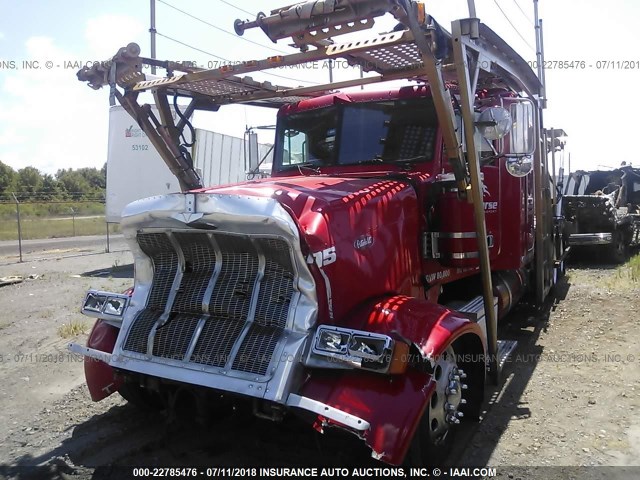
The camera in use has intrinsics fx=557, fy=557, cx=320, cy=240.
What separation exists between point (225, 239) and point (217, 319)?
0.48 m

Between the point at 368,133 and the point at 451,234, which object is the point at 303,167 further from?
the point at 451,234

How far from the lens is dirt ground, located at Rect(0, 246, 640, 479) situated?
361 cm

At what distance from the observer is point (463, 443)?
3809 mm

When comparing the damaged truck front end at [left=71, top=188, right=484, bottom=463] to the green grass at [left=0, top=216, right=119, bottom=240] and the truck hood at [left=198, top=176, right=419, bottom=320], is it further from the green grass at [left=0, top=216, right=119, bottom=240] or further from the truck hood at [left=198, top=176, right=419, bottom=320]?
the green grass at [left=0, top=216, right=119, bottom=240]

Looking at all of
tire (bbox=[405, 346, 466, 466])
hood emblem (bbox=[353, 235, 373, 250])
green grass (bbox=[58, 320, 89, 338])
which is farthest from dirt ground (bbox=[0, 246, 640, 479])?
hood emblem (bbox=[353, 235, 373, 250])

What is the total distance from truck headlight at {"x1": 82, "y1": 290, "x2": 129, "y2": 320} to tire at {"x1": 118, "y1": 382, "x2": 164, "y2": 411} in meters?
0.55

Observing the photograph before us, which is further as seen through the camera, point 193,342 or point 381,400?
point 193,342

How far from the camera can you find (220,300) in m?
3.34

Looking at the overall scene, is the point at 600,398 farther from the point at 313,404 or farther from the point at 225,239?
the point at 225,239

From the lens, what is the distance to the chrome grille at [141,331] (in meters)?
3.40

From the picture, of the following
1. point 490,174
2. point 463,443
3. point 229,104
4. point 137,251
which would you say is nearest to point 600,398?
point 463,443

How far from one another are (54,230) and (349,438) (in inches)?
1073

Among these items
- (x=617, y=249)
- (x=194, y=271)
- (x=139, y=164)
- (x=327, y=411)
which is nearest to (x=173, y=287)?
(x=194, y=271)

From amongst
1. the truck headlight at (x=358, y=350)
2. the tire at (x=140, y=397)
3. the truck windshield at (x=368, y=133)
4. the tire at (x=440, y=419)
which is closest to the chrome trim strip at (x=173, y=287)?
the tire at (x=140, y=397)
